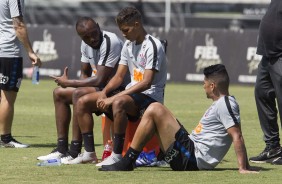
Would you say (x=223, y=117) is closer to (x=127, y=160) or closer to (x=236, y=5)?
(x=127, y=160)

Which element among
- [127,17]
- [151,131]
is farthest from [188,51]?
[151,131]

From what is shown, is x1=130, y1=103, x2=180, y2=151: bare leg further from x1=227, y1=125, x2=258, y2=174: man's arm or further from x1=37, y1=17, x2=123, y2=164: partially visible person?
x1=37, y1=17, x2=123, y2=164: partially visible person

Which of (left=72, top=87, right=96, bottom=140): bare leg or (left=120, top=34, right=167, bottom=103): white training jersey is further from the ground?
(left=120, top=34, right=167, bottom=103): white training jersey

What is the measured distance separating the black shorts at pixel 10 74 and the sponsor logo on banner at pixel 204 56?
549 inches

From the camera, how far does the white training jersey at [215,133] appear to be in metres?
9.76

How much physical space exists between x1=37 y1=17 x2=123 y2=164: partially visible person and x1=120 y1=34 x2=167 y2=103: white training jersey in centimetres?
33

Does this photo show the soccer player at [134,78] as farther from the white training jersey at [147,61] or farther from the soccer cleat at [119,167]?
the soccer cleat at [119,167]

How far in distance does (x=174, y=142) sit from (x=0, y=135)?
3849 millimetres

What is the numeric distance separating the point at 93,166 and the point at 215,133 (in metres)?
1.45

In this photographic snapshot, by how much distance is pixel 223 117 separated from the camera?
977 centimetres

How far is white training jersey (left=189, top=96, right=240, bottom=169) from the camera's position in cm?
976

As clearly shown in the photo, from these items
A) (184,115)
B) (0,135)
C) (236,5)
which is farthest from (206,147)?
(236,5)

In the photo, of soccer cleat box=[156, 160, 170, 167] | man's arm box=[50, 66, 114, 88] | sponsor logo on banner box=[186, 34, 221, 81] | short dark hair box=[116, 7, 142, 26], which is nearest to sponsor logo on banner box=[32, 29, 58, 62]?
sponsor logo on banner box=[186, 34, 221, 81]

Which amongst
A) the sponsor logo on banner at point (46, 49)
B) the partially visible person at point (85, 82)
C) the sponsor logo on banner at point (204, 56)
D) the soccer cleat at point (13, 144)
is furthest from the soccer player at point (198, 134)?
the sponsor logo on banner at point (46, 49)
